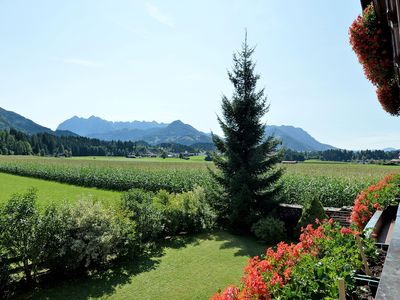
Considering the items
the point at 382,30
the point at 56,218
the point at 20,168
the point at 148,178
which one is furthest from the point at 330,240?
the point at 20,168

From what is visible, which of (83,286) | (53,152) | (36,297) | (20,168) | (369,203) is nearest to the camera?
(369,203)

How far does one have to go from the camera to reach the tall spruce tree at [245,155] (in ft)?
52.8

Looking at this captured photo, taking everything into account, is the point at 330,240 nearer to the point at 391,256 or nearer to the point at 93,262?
the point at 391,256

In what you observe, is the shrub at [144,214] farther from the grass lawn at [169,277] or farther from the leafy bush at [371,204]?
the leafy bush at [371,204]

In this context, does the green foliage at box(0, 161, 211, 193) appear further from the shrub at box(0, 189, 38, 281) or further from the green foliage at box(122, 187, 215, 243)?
the shrub at box(0, 189, 38, 281)

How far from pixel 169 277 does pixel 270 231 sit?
5912mm

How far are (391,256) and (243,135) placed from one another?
14009mm

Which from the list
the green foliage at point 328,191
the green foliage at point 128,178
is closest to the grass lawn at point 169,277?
the green foliage at point 328,191

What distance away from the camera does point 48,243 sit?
927 cm

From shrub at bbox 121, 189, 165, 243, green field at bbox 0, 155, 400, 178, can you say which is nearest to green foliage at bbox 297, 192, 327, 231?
green field at bbox 0, 155, 400, 178

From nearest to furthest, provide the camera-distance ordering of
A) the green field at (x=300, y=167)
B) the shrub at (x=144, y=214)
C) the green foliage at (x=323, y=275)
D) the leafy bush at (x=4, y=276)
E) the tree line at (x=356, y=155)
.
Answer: the green foliage at (x=323, y=275) < the leafy bush at (x=4, y=276) < the shrub at (x=144, y=214) < the green field at (x=300, y=167) < the tree line at (x=356, y=155)

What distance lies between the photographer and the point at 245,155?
56.9 feet

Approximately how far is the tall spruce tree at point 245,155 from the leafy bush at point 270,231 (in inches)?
58.8

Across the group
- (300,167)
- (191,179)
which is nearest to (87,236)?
(191,179)
